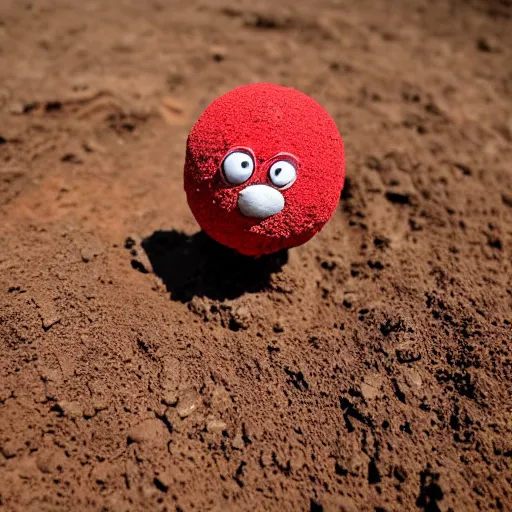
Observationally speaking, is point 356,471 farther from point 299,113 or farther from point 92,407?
point 299,113

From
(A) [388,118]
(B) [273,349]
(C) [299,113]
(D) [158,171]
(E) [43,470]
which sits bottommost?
(E) [43,470]

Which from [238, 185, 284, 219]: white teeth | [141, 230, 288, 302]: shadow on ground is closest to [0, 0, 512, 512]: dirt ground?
[141, 230, 288, 302]: shadow on ground

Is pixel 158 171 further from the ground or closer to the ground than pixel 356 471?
further from the ground

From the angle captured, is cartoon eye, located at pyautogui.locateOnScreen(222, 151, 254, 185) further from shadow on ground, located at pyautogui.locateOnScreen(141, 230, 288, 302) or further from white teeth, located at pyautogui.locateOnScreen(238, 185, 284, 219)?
shadow on ground, located at pyautogui.locateOnScreen(141, 230, 288, 302)

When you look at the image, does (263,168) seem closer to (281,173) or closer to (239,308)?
(281,173)

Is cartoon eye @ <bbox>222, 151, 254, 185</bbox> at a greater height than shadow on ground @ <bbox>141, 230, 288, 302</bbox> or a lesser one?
greater

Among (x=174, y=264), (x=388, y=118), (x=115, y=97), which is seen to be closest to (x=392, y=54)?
(x=388, y=118)

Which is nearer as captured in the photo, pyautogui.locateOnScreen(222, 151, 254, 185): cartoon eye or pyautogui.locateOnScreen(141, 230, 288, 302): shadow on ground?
pyautogui.locateOnScreen(222, 151, 254, 185): cartoon eye

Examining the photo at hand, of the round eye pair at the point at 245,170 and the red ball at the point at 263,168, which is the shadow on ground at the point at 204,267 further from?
the round eye pair at the point at 245,170
